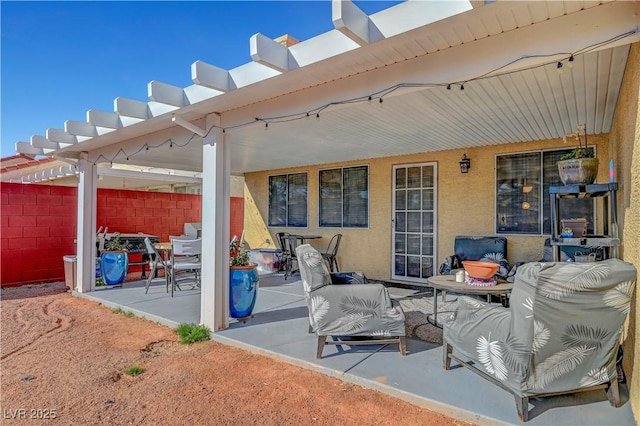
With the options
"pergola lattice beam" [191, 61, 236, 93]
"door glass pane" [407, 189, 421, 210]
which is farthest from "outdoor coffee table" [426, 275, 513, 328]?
"door glass pane" [407, 189, 421, 210]

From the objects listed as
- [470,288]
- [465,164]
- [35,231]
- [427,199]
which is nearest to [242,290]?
[470,288]

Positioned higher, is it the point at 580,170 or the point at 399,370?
the point at 580,170

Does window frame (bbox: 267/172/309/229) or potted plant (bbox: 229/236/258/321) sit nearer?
potted plant (bbox: 229/236/258/321)

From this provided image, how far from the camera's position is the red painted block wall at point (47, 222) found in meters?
6.95

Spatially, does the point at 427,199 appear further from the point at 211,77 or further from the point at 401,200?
the point at 211,77

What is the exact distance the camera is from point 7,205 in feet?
22.7

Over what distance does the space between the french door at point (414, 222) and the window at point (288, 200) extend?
90.2 inches

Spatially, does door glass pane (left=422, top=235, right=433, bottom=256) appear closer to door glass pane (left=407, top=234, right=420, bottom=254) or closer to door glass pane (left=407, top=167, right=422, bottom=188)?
door glass pane (left=407, top=234, right=420, bottom=254)

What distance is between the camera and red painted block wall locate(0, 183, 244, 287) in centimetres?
695

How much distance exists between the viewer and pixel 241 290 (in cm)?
429

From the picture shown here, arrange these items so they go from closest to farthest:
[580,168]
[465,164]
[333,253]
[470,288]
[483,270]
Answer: [580,168]
[470,288]
[483,270]
[465,164]
[333,253]

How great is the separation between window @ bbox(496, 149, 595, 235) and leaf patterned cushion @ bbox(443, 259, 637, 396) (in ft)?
11.8

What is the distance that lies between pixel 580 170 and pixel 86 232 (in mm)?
6867

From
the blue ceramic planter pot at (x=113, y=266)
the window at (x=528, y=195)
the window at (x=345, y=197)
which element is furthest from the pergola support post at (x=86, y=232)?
the window at (x=528, y=195)
